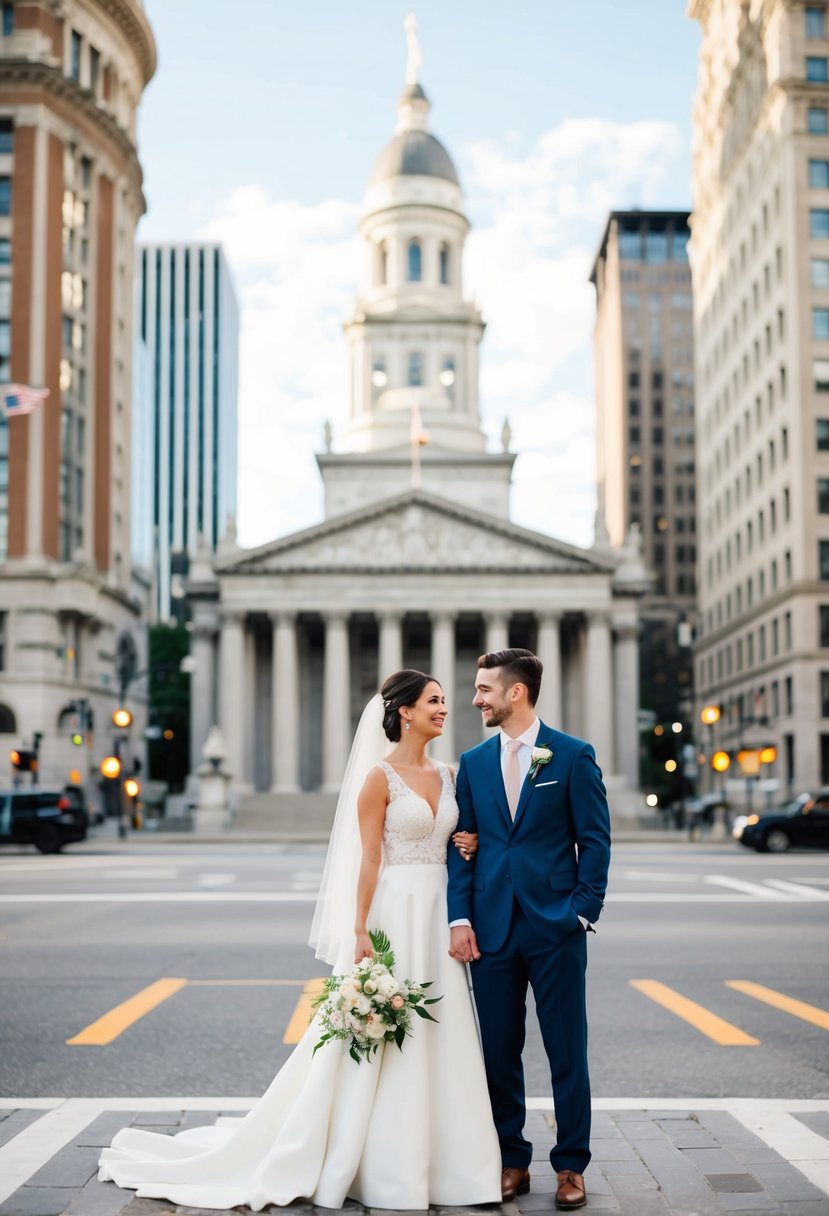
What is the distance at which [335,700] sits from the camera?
71.1m

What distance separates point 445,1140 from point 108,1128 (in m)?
2.40

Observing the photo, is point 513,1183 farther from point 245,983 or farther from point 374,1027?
point 245,983

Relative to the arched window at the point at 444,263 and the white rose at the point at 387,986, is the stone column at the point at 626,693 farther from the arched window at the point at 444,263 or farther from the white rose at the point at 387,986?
the white rose at the point at 387,986

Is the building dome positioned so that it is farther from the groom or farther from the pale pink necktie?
the groom

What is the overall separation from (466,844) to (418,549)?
65.1 meters

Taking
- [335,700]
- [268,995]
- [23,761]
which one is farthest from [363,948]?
[335,700]

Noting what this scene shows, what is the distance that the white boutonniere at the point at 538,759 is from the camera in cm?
674

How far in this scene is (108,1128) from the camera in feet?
25.9

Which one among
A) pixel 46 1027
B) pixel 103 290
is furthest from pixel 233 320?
pixel 46 1027

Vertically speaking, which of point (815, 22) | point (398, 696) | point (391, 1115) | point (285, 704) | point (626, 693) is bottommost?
point (391, 1115)

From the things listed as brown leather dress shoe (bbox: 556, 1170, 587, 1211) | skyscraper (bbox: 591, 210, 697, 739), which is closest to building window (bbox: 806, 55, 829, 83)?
brown leather dress shoe (bbox: 556, 1170, 587, 1211)

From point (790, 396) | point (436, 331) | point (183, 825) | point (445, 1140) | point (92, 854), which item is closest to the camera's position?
point (445, 1140)

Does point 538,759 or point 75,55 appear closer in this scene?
point 538,759

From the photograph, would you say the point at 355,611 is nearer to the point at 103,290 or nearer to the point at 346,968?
the point at 103,290
